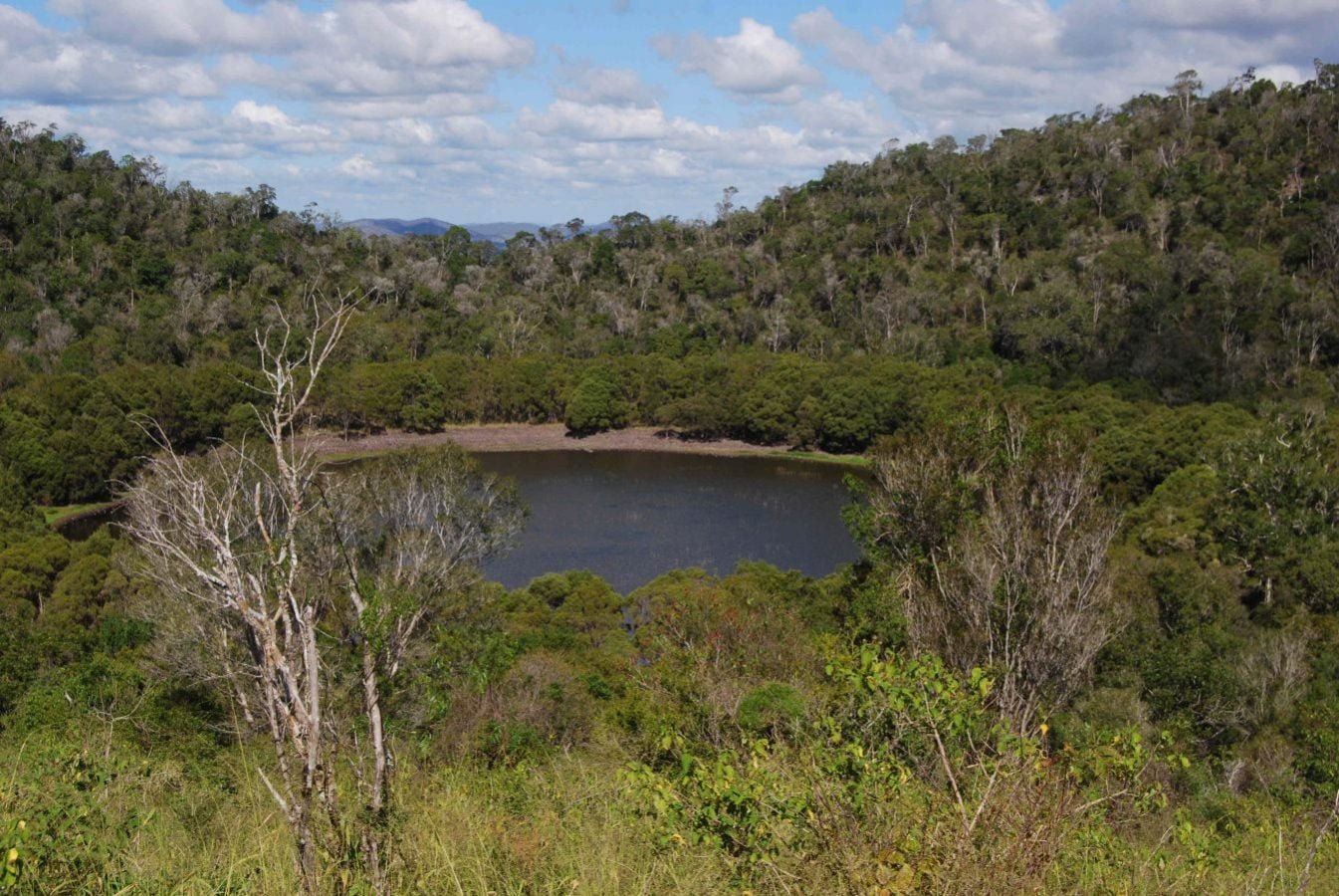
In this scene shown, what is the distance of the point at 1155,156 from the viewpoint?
198ft

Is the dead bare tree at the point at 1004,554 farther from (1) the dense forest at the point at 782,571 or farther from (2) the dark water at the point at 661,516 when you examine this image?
(2) the dark water at the point at 661,516

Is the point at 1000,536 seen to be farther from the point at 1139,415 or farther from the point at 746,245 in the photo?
the point at 746,245

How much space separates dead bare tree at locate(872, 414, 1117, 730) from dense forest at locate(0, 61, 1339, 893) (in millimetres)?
73

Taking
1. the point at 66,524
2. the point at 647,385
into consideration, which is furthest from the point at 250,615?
the point at 647,385

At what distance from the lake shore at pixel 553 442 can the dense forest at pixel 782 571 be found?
0.74 m

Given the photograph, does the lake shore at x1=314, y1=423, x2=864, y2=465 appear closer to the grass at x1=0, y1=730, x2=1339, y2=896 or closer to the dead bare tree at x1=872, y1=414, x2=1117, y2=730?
the dead bare tree at x1=872, y1=414, x2=1117, y2=730

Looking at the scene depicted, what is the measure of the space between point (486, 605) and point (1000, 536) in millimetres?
9010

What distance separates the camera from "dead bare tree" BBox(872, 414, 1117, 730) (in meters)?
12.4

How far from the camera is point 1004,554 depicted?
1263cm

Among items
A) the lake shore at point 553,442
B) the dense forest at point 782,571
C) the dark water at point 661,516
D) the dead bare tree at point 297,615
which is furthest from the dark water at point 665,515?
the dead bare tree at point 297,615

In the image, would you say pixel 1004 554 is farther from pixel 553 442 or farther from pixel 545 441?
pixel 545 441

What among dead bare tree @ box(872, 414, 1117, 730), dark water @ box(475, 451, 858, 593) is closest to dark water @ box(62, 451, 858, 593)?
dark water @ box(475, 451, 858, 593)

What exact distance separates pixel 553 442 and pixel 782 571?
2469 cm

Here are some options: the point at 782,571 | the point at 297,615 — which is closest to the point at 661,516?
the point at 782,571
